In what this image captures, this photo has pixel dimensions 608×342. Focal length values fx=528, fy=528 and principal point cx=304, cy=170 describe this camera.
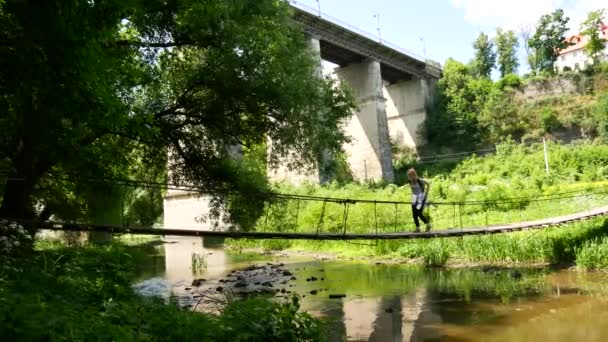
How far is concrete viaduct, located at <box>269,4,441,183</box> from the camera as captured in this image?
26.0 meters

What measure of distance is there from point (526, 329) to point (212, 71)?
5773 mm

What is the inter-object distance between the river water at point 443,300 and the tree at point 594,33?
25.9 m

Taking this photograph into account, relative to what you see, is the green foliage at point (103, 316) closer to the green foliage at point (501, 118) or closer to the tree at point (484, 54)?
the green foliage at point (501, 118)

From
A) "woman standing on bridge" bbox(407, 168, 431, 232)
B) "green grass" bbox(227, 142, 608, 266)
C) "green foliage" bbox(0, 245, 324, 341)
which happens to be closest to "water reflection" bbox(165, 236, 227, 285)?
"green grass" bbox(227, 142, 608, 266)

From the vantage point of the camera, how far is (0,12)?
5.05 metres

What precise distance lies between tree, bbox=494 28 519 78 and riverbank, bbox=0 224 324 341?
39.7 metres

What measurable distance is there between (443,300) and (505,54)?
36.9 meters

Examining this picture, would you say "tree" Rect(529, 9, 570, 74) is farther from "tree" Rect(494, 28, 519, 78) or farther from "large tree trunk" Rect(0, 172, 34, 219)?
"large tree trunk" Rect(0, 172, 34, 219)

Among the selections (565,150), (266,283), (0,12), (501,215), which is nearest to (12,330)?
(0,12)

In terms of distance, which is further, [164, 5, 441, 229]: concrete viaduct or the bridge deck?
[164, 5, 441, 229]: concrete viaduct

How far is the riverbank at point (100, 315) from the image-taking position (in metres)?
3.36

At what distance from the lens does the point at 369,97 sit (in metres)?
29.2

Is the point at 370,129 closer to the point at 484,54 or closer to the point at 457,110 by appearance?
the point at 457,110

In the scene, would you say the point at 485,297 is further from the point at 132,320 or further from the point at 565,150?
the point at 565,150
